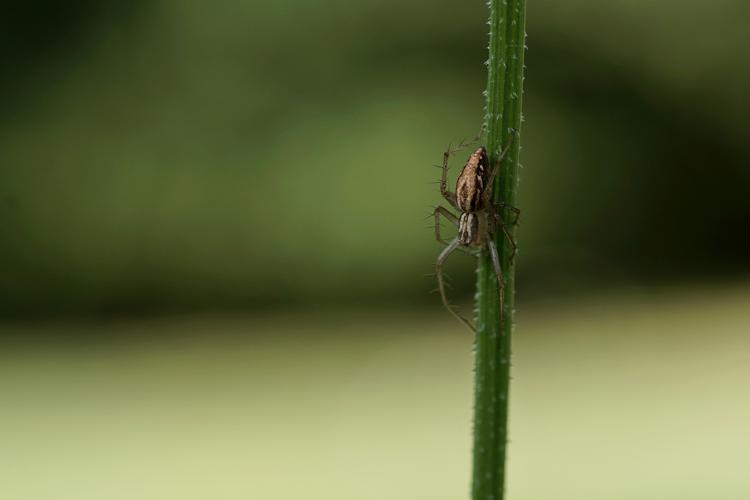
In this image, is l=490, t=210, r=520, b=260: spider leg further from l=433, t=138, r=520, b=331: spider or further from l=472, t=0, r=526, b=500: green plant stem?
l=472, t=0, r=526, b=500: green plant stem

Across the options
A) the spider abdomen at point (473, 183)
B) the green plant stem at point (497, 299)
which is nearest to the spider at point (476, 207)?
the spider abdomen at point (473, 183)

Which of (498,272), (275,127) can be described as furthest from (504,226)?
(275,127)

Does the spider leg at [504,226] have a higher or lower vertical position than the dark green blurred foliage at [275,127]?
lower

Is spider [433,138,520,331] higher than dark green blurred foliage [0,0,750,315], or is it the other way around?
dark green blurred foliage [0,0,750,315]

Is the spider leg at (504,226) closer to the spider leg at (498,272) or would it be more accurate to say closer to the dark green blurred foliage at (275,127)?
the spider leg at (498,272)

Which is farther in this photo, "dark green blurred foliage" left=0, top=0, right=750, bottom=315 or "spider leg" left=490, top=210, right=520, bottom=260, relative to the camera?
"dark green blurred foliage" left=0, top=0, right=750, bottom=315

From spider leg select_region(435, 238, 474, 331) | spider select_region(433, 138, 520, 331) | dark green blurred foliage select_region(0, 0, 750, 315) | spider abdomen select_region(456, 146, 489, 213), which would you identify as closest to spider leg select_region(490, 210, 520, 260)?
spider select_region(433, 138, 520, 331)
